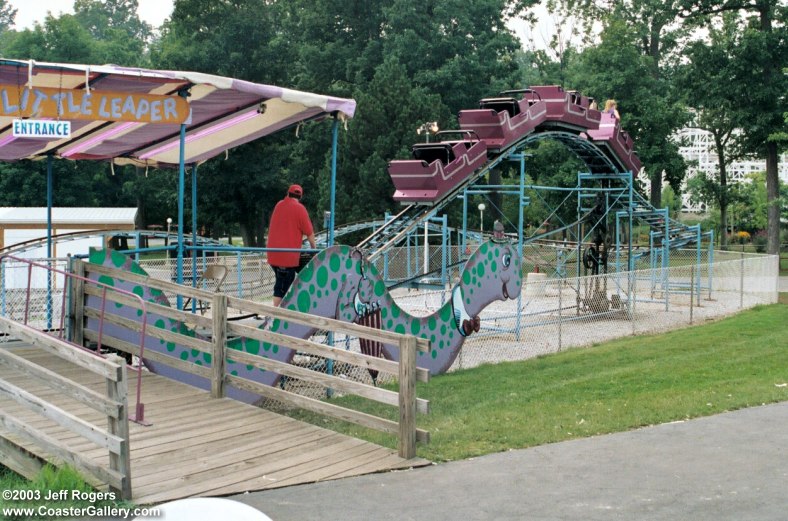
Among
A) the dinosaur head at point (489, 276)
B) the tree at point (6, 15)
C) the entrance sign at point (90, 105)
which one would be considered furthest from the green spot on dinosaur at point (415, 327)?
the tree at point (6, 15)

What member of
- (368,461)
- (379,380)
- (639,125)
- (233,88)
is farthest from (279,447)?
(639,125)

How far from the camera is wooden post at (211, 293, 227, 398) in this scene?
8703 millimetres

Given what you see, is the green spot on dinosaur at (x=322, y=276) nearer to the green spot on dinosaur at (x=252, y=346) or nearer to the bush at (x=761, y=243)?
the green spot on dinosaur at (x=252, y=346)

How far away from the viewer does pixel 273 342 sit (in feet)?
27.2

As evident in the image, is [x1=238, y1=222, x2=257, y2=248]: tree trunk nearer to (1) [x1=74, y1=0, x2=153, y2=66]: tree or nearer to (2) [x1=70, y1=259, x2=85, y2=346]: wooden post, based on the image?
(2) [x1=70, y1=259, x2=85, y2=346]: wooden post

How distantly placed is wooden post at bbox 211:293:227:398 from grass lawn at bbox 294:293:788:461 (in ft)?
3.64

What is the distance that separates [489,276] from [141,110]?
7.32 meters

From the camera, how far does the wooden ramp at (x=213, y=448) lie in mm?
6473

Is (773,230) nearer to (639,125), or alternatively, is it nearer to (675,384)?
(639,125)

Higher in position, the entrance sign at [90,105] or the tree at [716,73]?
the tree at [716,73]

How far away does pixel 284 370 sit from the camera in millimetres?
8289

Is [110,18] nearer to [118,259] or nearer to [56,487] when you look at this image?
[118,259]

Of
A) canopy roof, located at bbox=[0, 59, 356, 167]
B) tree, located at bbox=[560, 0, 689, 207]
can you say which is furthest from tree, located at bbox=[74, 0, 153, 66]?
canopy roof, located at bbox=[0, 59, 356, 167]

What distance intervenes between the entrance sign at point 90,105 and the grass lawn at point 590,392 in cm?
381
